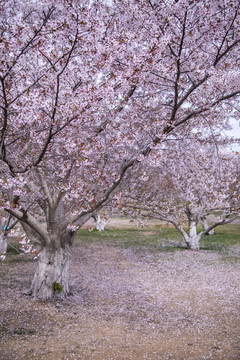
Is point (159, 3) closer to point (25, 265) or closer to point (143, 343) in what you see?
point (143, 343)

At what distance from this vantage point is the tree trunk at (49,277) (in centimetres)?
939

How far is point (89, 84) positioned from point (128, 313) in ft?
22.0

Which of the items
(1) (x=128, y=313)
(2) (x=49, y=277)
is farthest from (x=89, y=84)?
Answer: (1) (x=128, y=313)

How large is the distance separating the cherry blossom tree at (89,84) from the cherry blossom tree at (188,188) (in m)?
3.61

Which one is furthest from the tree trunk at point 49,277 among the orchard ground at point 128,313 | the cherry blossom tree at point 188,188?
the cherry blossom tree at point 188,188

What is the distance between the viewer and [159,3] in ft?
24.9

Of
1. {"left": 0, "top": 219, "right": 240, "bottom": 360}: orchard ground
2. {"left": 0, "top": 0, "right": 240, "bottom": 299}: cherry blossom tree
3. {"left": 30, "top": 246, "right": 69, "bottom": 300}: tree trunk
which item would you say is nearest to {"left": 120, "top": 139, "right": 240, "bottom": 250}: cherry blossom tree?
{"left": 0, "top": 219, "right": 240, "bottom": 360}: orchard ground

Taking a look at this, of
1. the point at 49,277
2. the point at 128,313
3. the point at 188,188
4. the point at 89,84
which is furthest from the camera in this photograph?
the point at 188,188

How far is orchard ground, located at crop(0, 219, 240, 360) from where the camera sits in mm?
6227

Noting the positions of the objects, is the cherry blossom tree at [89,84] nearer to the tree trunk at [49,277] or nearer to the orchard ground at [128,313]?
the tree trunk at [49,277]

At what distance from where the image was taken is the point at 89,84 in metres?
6.08

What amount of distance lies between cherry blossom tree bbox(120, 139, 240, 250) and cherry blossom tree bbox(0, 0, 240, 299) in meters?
3.61

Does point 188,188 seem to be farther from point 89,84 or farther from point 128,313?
point 89,84

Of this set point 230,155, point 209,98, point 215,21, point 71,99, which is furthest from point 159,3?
point 230,155
